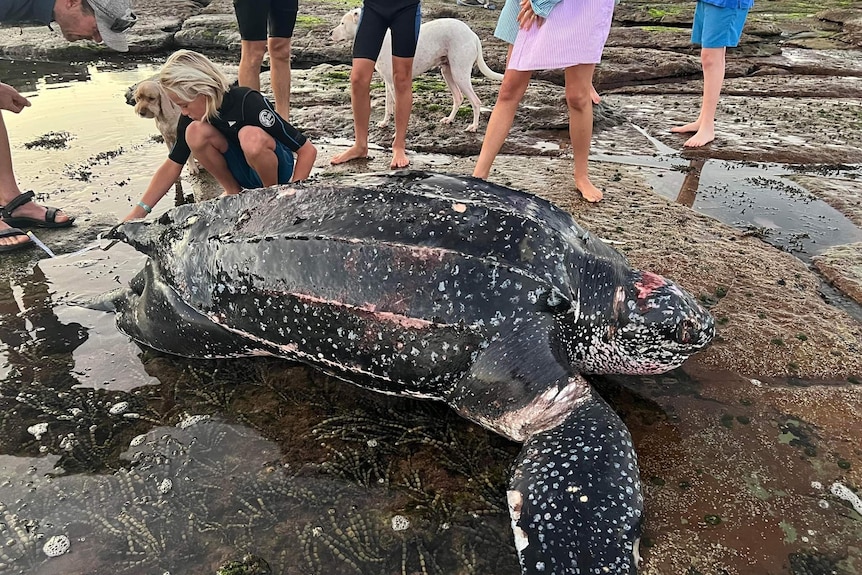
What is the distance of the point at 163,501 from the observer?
54.7 inches

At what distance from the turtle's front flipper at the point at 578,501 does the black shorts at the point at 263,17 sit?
344cm

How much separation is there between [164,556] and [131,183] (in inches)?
107

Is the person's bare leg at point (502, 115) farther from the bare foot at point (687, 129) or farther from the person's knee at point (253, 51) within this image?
the bare foot at point (687, 129)

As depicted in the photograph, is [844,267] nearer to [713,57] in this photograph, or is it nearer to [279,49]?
[713,57]

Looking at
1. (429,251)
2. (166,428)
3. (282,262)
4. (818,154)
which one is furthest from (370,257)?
(818,154)

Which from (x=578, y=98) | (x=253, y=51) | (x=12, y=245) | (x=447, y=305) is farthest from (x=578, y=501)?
(x=253, y=51)

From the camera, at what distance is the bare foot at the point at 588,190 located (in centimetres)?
325

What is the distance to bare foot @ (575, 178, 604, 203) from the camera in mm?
3254

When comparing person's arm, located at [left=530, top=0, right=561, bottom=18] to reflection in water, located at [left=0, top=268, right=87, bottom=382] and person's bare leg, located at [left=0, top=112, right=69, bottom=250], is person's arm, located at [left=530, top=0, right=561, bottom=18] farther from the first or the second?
person's bare leg, located at [left=0, top=112, right=69, bottom=250]

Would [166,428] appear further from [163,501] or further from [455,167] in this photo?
[455,167]

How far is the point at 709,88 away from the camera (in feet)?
14.0

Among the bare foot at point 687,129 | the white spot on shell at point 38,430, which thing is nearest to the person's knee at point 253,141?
the white spot on shell at point 38,430

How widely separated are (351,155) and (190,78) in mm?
1438

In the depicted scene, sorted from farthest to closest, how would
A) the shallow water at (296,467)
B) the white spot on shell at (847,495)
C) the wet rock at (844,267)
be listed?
the wet rock at (844,267) → the white spot on shell at (847,495) → the shallow water at (296,467)
